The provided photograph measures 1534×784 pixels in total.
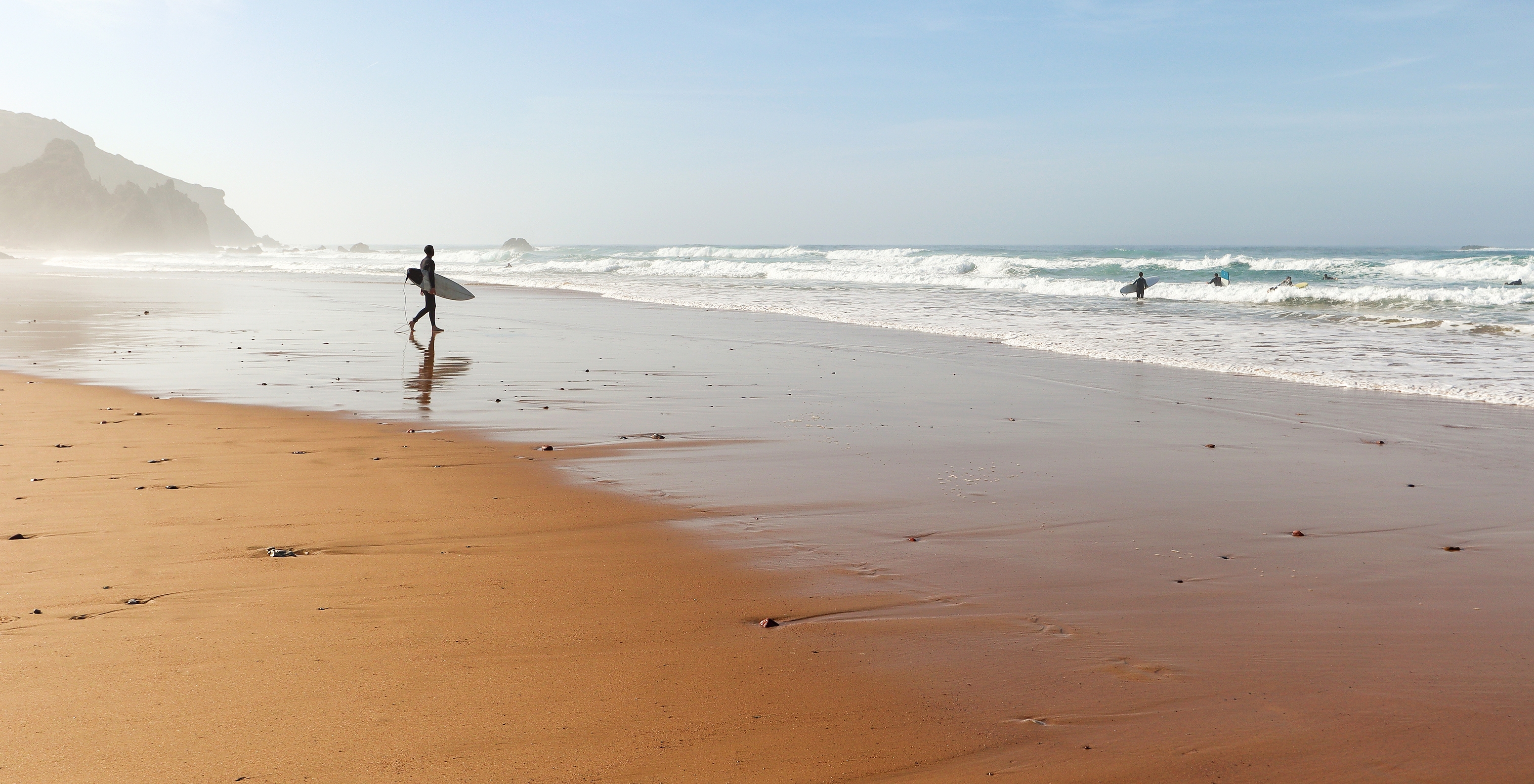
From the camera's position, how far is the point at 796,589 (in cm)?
400

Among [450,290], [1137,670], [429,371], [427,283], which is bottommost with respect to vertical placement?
[1137,670]

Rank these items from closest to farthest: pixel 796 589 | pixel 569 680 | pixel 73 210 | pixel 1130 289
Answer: pixel 569 680 → pixel 796 589 → pixel 1130 289 → pixel 73 210

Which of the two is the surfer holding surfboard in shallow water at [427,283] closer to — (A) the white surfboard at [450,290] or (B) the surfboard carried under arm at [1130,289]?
(A) the white surfboard at [450,290]

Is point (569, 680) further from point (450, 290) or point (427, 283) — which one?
point (450, 290)

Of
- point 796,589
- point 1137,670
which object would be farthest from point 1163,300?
point 1137,670

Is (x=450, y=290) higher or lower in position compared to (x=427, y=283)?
lower

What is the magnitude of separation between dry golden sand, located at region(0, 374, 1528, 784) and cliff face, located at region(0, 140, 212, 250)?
455 feet

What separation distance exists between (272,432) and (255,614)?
13.8 ft

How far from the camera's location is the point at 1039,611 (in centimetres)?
374

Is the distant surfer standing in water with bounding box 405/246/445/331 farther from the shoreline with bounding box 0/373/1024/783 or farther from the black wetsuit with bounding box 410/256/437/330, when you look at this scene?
the shoreline with bounding box 0/373/1024/783

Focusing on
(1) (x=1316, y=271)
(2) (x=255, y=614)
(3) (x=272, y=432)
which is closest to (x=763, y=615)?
(2) (x=255, y=614)

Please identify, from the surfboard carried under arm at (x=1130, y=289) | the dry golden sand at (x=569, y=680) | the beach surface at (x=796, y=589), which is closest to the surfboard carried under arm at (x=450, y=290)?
the beach surface at (x=796, y=589)

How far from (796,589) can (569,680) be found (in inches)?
49.0

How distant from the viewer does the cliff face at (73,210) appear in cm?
12150
